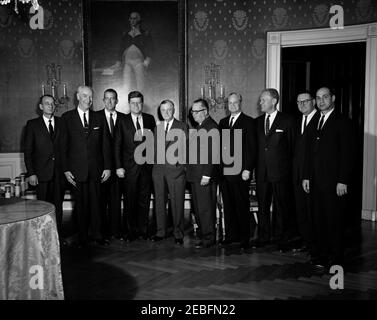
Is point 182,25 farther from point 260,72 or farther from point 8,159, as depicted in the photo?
point 8,159

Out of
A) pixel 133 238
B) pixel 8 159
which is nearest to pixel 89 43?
pixel 8 159

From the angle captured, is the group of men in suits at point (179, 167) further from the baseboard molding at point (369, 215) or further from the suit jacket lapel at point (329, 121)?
the baseboard molding at point (369, 215)

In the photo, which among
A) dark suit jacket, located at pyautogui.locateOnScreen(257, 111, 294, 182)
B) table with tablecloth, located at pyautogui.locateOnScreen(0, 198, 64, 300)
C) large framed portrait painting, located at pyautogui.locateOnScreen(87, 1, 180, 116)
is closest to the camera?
table with tablecloth, located at pyautogui.locateOnScreen(0, 198, 64, 300)

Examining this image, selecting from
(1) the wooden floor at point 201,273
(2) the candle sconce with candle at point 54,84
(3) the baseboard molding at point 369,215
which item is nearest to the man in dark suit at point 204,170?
(1) the wooden floor at point 201,273

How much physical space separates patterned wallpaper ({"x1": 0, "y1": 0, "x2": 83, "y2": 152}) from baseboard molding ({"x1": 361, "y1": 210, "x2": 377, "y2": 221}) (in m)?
4.36

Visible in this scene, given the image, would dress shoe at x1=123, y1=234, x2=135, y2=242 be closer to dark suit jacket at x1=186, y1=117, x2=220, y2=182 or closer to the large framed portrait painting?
dark suit jacket at x1=186, y1=117, x2=220, y2=182

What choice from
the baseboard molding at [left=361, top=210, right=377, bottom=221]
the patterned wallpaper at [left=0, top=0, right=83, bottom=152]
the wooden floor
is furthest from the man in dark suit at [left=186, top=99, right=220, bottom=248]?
the patterned wallpaper at [left=0, top=0, right=83, bottom=152]

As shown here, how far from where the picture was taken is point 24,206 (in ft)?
10.0

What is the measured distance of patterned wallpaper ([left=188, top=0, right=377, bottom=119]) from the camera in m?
6.47

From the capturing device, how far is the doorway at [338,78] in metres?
6.70

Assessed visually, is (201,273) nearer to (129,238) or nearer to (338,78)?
(129,238)

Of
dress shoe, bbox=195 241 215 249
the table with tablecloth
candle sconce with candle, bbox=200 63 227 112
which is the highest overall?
candle sconce with candle, bbox=200 63 227 112

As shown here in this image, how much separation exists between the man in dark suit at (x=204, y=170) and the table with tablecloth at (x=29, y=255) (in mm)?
1949

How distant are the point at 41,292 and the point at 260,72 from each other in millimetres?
4668
